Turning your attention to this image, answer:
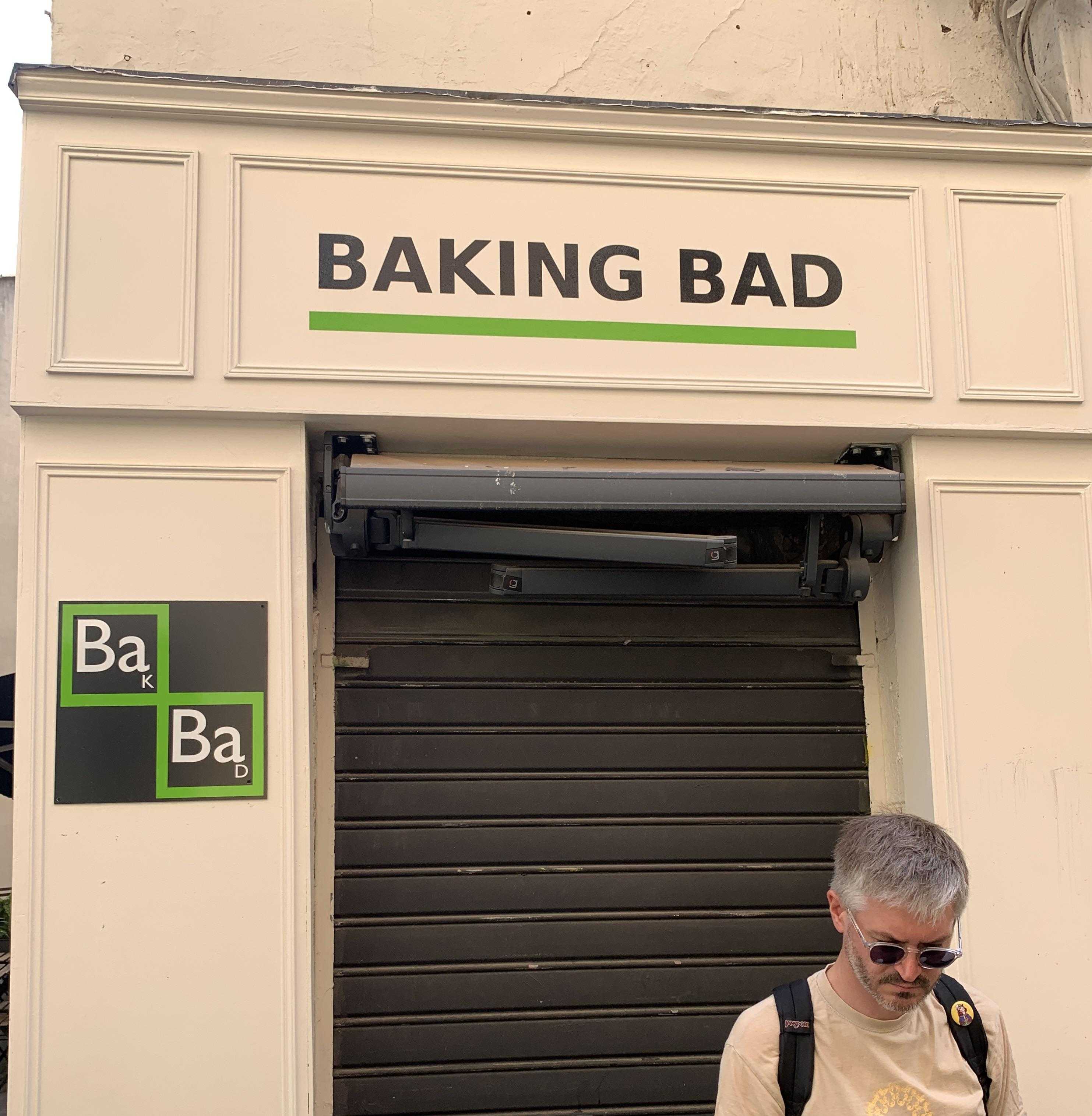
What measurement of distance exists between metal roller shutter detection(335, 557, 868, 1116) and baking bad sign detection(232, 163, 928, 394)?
37.1 inches

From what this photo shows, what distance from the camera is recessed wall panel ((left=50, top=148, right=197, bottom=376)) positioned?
4.49 m

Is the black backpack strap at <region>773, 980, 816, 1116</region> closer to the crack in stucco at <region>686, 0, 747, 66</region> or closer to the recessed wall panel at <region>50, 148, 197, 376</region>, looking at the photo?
the recessed wall panel at <region>50, 148, 197, 376</region>

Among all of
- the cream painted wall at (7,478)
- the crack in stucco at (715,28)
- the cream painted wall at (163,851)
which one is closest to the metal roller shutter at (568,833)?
the cream painted wall at (163,851)

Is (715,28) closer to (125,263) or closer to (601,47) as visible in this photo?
(601,47)

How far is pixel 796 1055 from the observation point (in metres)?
2.63

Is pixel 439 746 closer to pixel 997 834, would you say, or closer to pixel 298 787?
pixel 298 787

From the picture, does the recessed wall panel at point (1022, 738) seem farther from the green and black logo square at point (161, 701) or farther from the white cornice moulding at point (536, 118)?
the green and black logo square at point (161, 701)

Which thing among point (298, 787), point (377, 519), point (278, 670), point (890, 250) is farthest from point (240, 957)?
point (890, 250)

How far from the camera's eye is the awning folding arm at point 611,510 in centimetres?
448

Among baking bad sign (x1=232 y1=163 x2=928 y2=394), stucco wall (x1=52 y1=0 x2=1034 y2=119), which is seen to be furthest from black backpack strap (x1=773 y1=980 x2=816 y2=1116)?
stucco wall (x1=52 y1=0 x2=1034 y2=119)

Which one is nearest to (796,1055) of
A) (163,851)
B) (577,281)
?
(163,851)

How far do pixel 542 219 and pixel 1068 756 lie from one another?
3.05 meters

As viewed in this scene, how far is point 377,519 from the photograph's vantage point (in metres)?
4.61

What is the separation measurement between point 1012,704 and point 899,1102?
2457mm
